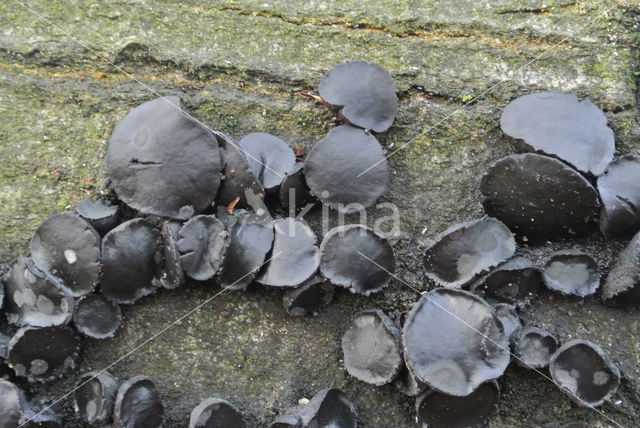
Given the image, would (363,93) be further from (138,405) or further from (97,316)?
(138,405)

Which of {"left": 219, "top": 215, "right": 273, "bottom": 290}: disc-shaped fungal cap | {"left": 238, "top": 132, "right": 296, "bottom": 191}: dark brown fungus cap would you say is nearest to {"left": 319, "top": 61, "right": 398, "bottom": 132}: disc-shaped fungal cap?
{"left": 238, "top": 132, "right": 296, "bottom": 191}: dark brown fungus cap

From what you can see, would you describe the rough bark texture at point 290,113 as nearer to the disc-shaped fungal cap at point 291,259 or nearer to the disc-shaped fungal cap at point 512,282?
the disc-shaped fungal cap at point 512,282

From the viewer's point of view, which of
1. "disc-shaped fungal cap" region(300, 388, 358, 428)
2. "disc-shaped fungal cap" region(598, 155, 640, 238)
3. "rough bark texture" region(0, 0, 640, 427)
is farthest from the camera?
"rough bark texture" region(0, 0, 640, 427)

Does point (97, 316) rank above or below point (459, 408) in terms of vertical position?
above

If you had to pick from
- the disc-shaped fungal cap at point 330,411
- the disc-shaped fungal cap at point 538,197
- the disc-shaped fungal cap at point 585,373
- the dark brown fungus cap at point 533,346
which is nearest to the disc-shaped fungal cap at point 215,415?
the disc-shaped fungal cap at point 330,411

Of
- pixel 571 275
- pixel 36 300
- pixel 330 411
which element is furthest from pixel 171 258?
pixel 571 275

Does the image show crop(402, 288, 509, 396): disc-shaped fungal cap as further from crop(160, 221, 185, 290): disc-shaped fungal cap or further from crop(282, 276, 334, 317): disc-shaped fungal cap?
crop(160, 221, 185, 290): disc-shaped fungal cap

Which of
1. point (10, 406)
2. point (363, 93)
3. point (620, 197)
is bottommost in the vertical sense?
point (10, 406)
